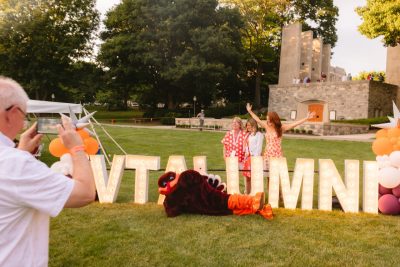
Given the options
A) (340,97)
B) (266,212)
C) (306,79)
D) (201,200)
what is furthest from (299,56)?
(201,200)

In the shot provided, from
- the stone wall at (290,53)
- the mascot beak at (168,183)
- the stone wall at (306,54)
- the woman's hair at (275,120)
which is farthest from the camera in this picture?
the stone wall at (306,54)

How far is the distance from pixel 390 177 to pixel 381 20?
25074 mm

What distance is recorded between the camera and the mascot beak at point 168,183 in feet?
22.1

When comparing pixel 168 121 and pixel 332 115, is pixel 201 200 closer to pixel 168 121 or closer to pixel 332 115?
pixel 332 115

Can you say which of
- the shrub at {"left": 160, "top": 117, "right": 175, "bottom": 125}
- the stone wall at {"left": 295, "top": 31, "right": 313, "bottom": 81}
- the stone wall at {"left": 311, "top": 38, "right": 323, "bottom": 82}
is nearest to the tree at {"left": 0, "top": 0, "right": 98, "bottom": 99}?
the shrub at {"left": 160, "top": 117, "right": 175, "bottom": 125}

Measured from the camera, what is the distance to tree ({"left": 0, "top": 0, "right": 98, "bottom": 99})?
41625mm

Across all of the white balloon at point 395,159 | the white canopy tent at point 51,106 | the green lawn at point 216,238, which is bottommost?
the green lawn at point 216,238

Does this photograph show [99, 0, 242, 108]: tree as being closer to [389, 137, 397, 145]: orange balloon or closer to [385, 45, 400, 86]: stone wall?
[385, 45, 400, 86]: stone wall

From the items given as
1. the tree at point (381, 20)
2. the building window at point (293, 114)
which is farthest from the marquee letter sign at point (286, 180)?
the building window at point (293, 114)

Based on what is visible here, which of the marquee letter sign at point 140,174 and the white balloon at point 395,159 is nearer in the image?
the white balloon at point 395,159

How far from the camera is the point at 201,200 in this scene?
→ 22.0ft

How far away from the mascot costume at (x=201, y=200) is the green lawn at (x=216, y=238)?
0.17 meters

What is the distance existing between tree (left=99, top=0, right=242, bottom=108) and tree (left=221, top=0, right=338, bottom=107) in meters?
6.26

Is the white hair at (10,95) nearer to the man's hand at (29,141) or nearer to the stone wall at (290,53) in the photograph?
the man's hand at (29,141)
